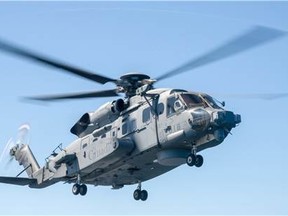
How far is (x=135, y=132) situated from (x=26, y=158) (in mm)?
11114

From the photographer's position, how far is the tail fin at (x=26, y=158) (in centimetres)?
3662

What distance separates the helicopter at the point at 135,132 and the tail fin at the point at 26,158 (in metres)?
2.70

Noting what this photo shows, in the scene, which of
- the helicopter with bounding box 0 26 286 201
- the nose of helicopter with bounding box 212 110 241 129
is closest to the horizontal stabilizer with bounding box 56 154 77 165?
the helicopter with bounding box 0 26 286 201

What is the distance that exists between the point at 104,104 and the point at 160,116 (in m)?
3.71

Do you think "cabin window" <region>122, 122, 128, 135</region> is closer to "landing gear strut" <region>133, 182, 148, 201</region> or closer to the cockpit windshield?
"landing gear strut" <region>133, 182, 148, 201</region>

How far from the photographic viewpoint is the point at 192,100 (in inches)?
1101

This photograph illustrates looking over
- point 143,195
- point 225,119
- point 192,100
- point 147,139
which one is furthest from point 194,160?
point 143,195

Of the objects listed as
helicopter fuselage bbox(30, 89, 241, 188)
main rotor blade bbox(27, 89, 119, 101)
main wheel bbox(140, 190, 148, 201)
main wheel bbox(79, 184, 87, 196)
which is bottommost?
main wheel bbox(140, 190, 148, 201)

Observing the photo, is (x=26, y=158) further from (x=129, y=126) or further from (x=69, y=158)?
(x=129, y=126)

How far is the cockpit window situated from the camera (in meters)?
27.7

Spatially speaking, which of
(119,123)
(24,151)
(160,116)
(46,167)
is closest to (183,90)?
(160,116)

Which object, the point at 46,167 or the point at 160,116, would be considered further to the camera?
the point at 46,167

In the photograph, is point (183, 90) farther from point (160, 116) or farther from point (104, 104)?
point (104, 104)

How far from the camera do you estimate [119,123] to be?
3022cm
